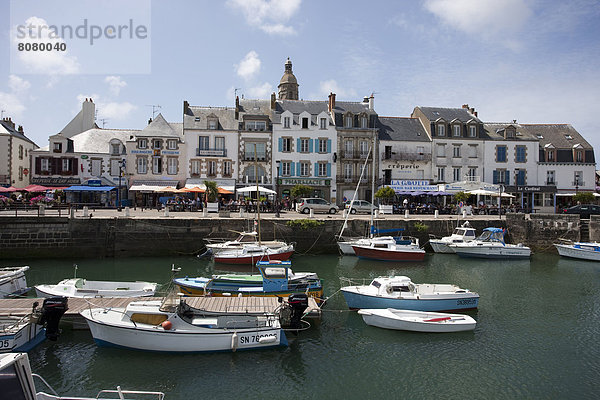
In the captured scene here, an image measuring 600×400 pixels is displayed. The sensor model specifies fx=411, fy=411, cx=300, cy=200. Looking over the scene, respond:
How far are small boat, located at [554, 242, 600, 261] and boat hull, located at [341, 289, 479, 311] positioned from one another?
1495 centimetres

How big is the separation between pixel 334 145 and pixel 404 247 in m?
17.4

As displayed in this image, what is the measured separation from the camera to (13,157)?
34.4 m

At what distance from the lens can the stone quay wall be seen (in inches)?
896

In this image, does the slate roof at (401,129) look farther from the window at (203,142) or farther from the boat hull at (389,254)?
the boat hull at (389,254)

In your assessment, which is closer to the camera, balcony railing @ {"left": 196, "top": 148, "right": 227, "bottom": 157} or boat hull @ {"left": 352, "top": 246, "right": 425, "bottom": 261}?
boat hull @ {"left": 352, "top": 246, "right": 425, "bottom": 261}

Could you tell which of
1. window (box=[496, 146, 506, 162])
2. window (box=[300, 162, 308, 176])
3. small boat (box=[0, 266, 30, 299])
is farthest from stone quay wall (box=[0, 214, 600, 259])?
window (box=[496, 146, 506, 162])

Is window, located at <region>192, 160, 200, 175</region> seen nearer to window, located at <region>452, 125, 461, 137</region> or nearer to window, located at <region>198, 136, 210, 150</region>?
window, located at <region>198, 136, 210, 150</region>

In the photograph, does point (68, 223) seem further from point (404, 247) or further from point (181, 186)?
point (404, 247)

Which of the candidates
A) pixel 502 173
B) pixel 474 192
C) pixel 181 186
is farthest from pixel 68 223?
pixel 502 173

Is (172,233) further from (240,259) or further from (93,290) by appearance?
(93,290)

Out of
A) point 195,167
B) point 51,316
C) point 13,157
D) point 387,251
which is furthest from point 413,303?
point 13,157

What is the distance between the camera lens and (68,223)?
2330 cm

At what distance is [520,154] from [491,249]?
784 inches

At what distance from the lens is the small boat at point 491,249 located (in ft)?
81.4
